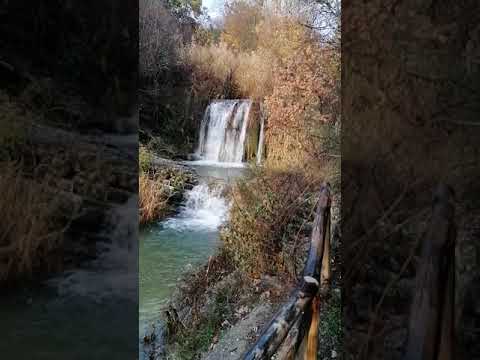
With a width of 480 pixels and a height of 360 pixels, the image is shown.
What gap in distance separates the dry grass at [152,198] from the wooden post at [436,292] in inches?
40.9

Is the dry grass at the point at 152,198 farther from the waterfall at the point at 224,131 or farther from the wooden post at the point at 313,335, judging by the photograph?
the wooden post at the point at 313,335

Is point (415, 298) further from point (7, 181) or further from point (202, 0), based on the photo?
point (202, 0)

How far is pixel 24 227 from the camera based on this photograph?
4.39ft

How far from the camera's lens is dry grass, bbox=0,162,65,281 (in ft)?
4.27

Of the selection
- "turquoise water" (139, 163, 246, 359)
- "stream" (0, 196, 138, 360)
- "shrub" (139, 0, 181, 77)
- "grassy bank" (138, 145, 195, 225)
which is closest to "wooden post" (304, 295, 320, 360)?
"turquoise water" (139, 163, 246, 359)

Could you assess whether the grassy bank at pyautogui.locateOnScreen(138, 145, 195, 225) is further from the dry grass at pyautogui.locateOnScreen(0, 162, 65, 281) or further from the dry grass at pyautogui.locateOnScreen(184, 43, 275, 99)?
the dry grass at pyautogui.locateOnScreen(0, 162, 65, 281)

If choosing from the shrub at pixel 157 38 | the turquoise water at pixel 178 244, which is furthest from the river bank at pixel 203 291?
the shrub at pixel 157 38

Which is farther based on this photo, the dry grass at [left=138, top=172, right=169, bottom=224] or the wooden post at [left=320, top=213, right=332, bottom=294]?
the dry grass at [left=138, top=172, right=169, bottom=224]

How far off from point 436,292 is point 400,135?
467 millimetres

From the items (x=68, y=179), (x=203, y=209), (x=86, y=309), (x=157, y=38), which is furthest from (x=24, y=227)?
(x=157, y=38)

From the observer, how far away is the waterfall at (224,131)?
5.88ft

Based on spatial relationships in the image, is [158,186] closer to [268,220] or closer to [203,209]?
[203,209]

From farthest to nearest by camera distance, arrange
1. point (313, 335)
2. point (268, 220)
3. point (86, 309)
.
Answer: point (268, 220) < point (313, 335) < point (86, 309)

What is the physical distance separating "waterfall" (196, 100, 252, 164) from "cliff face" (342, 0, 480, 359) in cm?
51
